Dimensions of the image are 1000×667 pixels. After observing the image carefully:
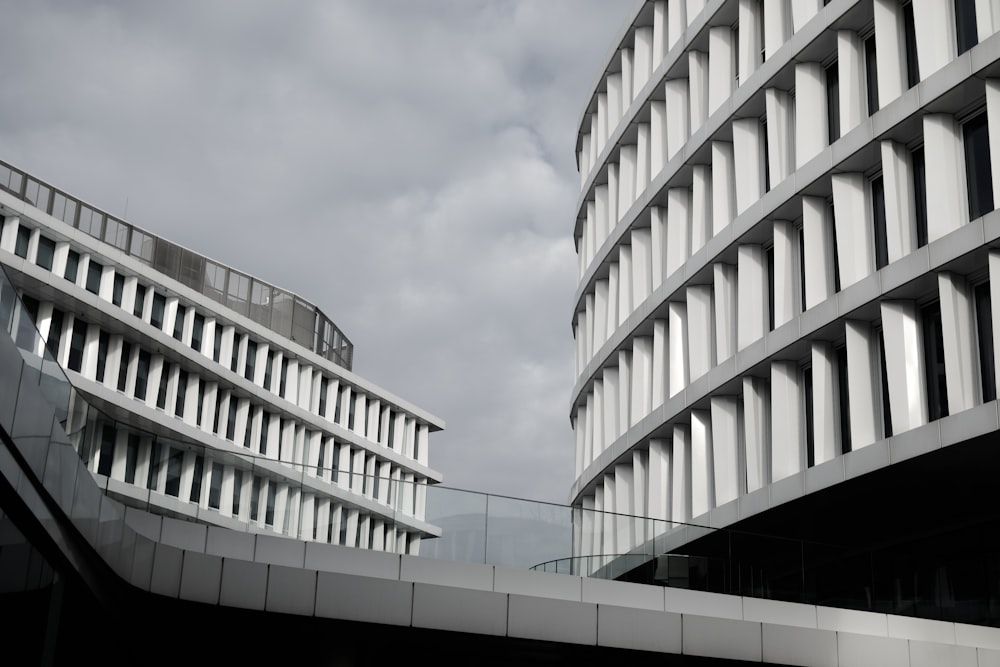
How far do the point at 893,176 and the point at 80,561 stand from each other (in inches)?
670

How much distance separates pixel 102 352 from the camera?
47.6 metres

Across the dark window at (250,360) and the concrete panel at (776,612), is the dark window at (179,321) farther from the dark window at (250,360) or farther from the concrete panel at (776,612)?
the concrete panel at (776,612)

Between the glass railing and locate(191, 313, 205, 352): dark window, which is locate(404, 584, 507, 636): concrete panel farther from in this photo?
locate(191, 313, 205, 352): dark window

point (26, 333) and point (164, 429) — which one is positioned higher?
point (164, 429)

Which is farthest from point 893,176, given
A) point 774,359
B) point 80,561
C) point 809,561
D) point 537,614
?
point 80,561

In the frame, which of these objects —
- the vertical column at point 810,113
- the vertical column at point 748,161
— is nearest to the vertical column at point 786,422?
the vertical column at point 748,161

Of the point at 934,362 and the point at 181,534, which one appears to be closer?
the point at 181,534

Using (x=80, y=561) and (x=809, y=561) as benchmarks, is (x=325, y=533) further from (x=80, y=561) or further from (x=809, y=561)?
(x=809, y=561)

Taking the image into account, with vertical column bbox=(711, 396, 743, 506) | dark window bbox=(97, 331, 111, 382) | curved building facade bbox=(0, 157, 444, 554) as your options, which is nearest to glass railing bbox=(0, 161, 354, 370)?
curved building facade bbox=(0, 157, 444, 554)

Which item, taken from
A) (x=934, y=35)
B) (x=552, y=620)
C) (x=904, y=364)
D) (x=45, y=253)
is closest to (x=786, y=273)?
(x=904, y=364)

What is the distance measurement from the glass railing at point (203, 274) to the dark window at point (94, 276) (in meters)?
1.65

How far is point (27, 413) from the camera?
37.7 ft

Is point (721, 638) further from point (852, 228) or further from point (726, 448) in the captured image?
point (726, 448)

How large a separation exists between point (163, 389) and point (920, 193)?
36418 millimetres
